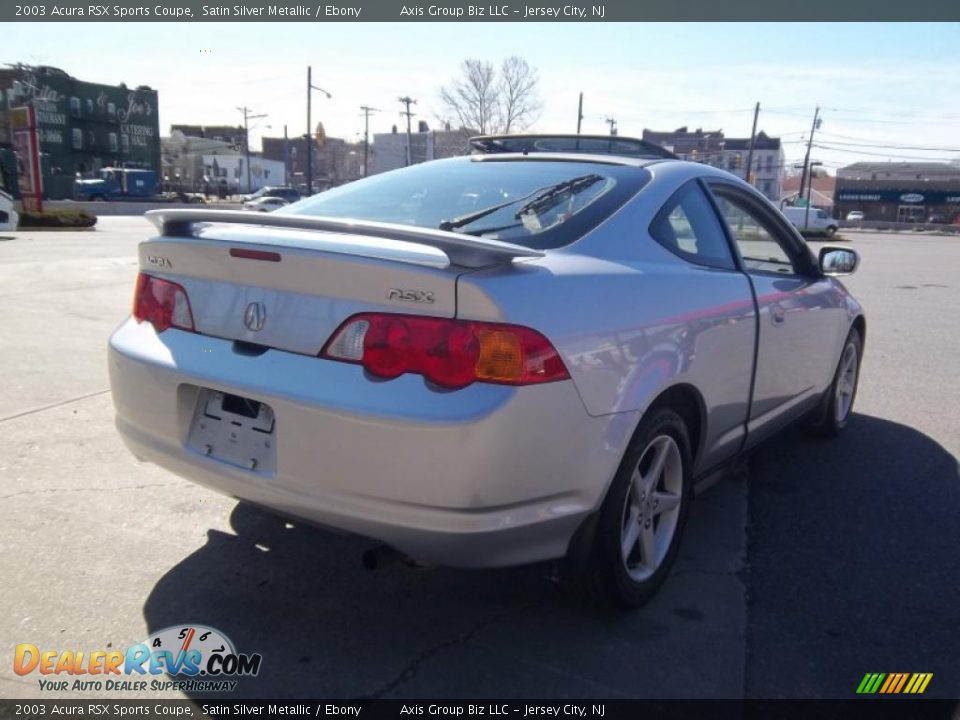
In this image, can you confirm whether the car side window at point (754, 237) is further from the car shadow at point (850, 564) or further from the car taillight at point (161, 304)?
the car taillight at point (161, 304)

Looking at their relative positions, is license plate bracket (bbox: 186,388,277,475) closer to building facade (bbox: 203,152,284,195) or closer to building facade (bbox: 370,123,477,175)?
building facade (bbox: 370,123,477,175)

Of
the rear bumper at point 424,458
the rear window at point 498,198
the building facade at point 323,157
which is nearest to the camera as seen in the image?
the rear bumper at point 424,458

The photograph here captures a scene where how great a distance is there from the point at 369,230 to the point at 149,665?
1510 mm

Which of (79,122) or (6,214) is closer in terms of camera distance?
(6,214)

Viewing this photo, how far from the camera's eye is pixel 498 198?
3.25 metres

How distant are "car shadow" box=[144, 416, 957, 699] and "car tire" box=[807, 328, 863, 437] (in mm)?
1300

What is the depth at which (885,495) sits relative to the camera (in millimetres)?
4176

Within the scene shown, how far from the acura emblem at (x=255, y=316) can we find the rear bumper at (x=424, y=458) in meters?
0.10

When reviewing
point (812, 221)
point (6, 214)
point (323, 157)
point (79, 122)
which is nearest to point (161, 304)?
point (6, 214)

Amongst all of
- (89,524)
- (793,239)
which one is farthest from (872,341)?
(89,524)

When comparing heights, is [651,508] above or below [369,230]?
below

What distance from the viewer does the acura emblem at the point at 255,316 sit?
2.60 meters

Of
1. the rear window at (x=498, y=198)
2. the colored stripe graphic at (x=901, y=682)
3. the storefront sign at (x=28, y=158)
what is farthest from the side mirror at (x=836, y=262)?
the storefront sign at (x=28, y=158)

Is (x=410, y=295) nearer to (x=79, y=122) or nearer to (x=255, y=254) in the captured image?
(x=255, y=254)
